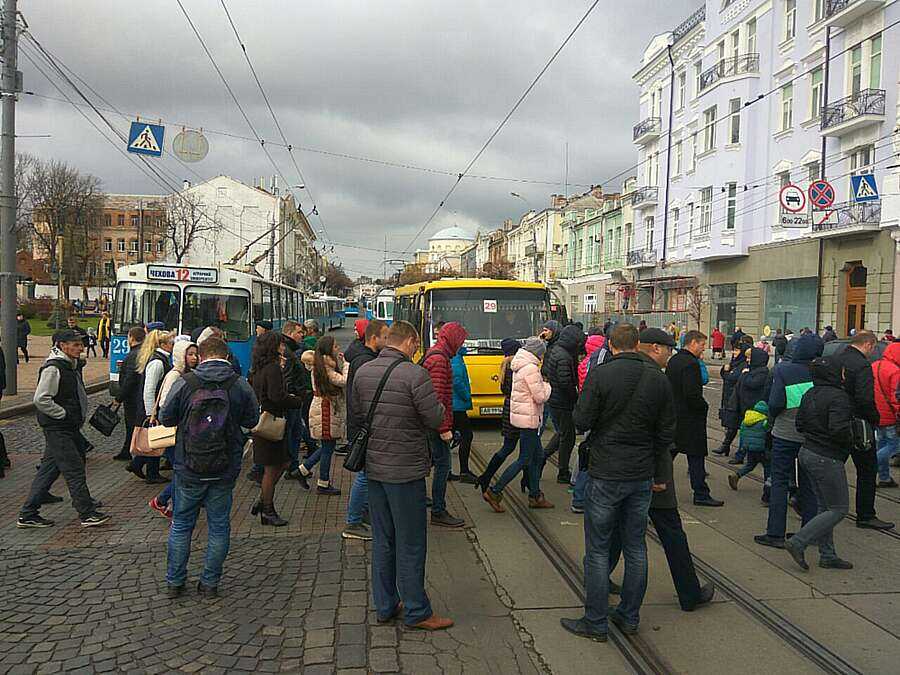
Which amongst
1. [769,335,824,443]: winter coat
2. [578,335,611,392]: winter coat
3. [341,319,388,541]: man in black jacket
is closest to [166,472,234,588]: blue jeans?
[341,319,388,541]: man in black jacket

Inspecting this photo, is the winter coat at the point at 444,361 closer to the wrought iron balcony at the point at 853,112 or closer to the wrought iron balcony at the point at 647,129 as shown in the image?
the wrought iron balcony at the point at 853,112

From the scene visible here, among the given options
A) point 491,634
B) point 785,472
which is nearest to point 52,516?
point 491,634

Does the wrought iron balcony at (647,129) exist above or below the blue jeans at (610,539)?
above

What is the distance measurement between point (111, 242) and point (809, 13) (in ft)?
269

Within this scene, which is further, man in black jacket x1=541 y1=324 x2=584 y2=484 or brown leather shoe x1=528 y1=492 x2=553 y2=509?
man in black jacket x1=541 y1=324 x2=584 y2=484

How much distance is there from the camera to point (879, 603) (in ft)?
17.1

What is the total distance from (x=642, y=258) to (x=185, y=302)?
32.8 m

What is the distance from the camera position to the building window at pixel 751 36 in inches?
A: 1277

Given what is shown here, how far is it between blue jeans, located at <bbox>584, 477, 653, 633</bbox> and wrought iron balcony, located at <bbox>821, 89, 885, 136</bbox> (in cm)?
2476

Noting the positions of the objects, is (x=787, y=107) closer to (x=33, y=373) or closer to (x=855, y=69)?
(x=855, y=69)

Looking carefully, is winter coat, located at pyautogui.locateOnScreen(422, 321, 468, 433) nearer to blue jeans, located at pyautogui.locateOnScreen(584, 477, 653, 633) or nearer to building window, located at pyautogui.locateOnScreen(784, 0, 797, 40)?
blue jeans, located at pyautogui.locateOnScreen(584, 477, 653, 633)

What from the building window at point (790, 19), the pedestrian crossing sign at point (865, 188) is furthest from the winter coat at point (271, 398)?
the building window at point (790, 19)

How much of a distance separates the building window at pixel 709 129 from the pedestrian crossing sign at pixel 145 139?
27844 mm

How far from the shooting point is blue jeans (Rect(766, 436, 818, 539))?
642 cm
